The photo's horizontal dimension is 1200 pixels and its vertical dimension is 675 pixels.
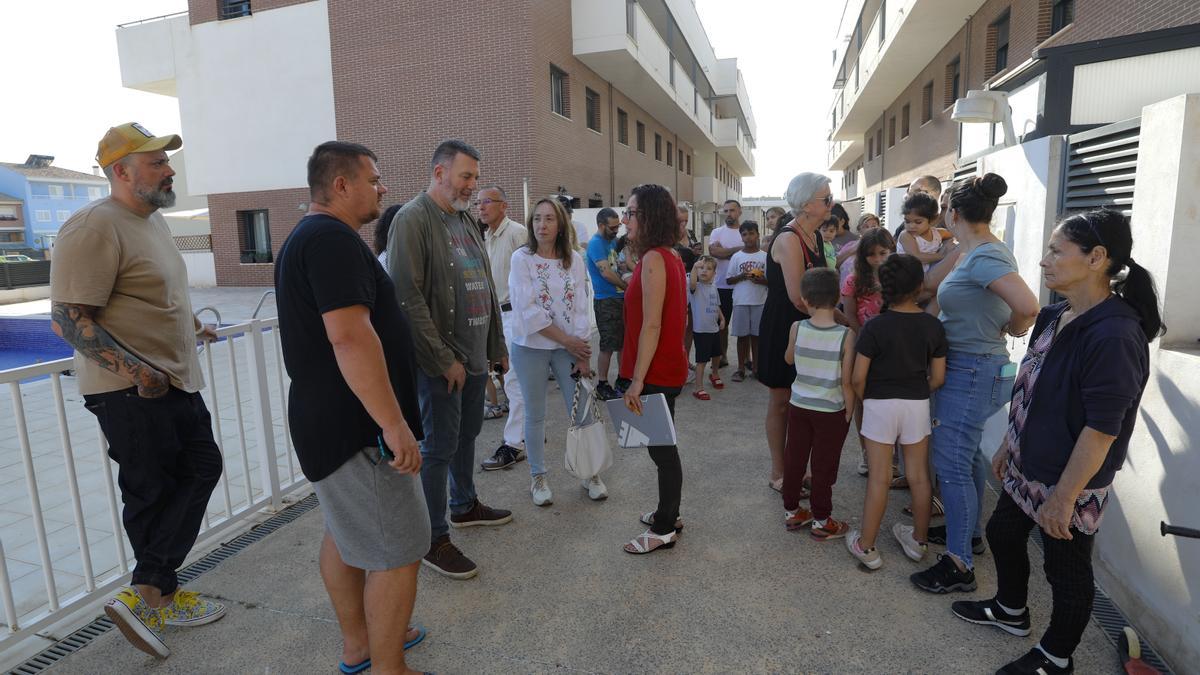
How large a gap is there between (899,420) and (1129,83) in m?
3.24

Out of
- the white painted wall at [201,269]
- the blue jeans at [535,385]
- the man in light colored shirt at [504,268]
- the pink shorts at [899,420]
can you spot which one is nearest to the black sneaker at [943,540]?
the pink shorts at [899,420]

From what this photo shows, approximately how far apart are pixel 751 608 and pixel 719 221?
3229 centimetres

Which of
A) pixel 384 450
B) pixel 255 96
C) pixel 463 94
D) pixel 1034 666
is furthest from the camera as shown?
pixel 255 96

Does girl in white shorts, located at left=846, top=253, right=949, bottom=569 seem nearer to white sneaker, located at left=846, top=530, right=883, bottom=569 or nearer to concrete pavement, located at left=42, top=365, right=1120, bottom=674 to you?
white sneaker, located at left=846, top=530, right=883, bottom=569

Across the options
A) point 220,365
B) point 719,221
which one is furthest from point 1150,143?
point 719,221

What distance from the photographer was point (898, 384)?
3090 mm

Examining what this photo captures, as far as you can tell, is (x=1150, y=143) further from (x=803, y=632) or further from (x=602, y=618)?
(x=602, y=618)

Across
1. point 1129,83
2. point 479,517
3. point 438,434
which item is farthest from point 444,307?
point 1129,83

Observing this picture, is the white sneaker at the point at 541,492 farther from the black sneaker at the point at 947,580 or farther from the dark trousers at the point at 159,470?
the black sneaker at the point at 947,580

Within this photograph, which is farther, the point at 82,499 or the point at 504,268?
the point at 504,268

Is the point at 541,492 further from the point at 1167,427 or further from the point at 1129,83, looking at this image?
the point at 1129,83

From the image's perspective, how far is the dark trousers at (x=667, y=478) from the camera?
3311 millimetres

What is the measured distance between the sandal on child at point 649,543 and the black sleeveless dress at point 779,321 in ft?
3.53

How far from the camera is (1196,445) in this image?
2391mm
